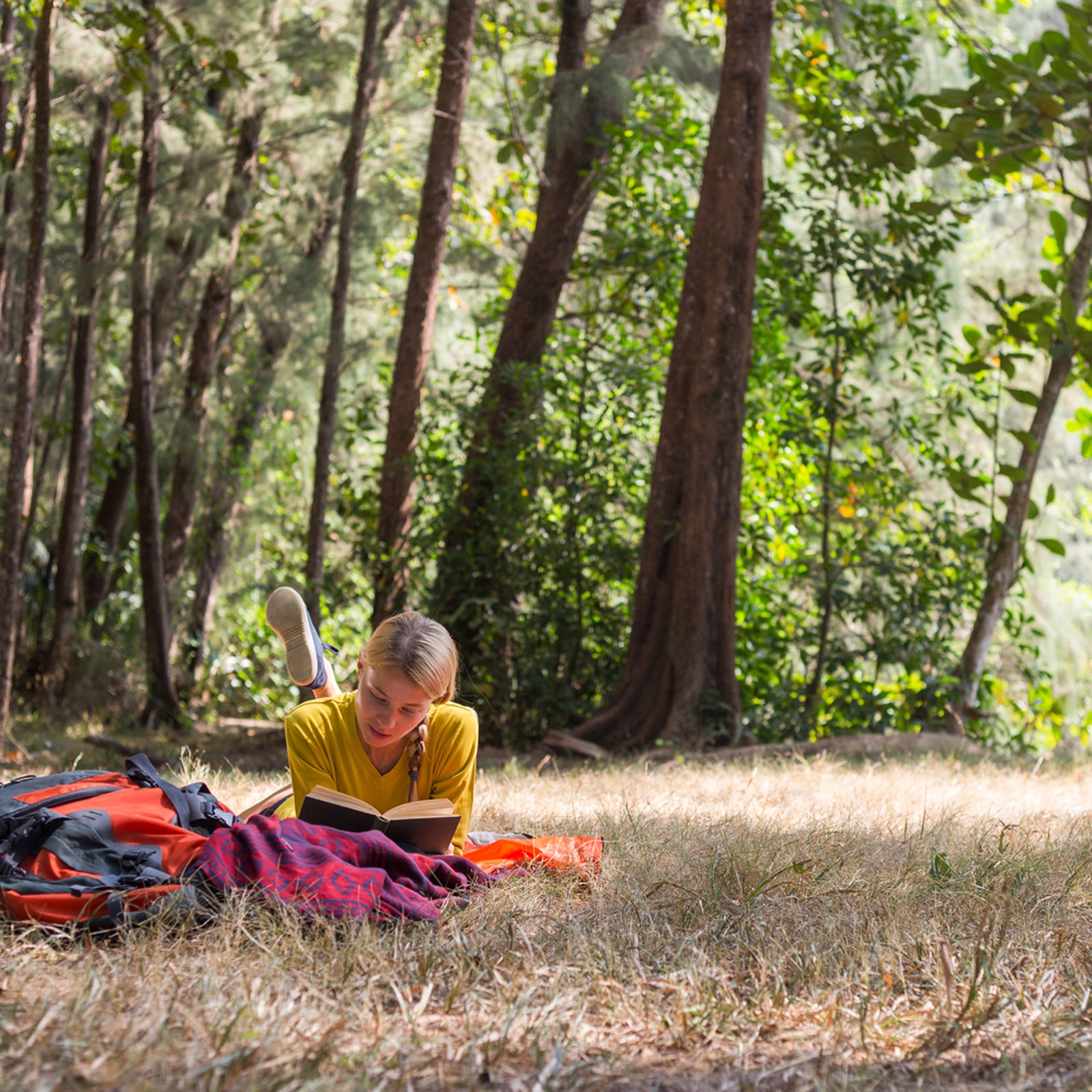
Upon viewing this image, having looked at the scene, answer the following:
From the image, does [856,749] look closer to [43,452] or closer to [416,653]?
[416,653]

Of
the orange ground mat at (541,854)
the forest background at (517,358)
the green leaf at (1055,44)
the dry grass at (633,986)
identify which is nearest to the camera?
the dry grass at (633,986)

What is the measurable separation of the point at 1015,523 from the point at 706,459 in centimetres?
196

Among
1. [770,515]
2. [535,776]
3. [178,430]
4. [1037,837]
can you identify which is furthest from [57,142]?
[1037,837]

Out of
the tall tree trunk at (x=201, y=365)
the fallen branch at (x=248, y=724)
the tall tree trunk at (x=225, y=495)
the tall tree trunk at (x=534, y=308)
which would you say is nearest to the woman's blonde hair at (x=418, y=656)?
the tall tree trunk at (x=534, y=308)

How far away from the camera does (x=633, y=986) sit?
211 centimetres

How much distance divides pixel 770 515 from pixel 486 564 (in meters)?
2.05

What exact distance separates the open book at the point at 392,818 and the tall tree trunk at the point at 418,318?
516 cm

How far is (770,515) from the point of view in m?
7.64

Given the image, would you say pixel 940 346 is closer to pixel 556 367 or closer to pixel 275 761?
pixel 556 367

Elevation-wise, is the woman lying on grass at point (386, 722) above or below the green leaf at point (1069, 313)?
below

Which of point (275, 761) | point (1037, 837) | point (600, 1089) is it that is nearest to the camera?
point (600, 1089)

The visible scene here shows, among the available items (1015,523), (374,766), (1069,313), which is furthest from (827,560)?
(374,766)

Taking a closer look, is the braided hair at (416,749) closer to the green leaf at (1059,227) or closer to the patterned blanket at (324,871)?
the patterned blanket at (324,871)

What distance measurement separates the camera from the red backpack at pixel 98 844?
234 cm
